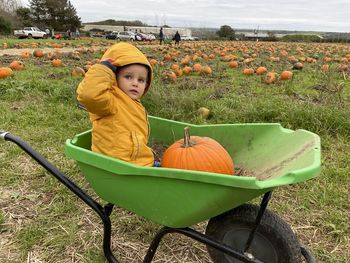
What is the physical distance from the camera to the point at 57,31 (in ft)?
173

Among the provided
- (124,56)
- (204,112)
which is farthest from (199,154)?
(204,112)

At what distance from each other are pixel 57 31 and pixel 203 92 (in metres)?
50.8

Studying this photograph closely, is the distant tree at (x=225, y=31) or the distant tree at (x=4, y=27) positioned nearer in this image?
the distant tree at (x=4, y=27)

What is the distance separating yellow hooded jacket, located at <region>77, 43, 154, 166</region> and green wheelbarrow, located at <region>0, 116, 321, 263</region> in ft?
0.62

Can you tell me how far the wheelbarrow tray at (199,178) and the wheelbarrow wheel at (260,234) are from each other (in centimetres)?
22

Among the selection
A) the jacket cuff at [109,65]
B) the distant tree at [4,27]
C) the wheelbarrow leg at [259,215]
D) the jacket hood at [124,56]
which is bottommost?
the distant tree at [4,27]

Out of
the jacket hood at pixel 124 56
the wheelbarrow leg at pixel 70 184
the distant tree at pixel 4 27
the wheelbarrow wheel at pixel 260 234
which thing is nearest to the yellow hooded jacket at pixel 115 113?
the jacket hood at pixel 124 56

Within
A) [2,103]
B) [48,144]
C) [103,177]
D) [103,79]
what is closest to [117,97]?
[103,79]

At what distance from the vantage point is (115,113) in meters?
2.24

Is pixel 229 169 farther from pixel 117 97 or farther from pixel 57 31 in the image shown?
pixel 57 31

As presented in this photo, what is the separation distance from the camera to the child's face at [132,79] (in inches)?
89.6

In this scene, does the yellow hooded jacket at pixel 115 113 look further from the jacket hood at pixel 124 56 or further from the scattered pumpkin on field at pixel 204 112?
the scattered pumpkin on field at pixel 204 112

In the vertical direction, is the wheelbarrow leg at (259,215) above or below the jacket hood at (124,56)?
below

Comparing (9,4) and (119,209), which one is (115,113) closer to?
(119,209)
